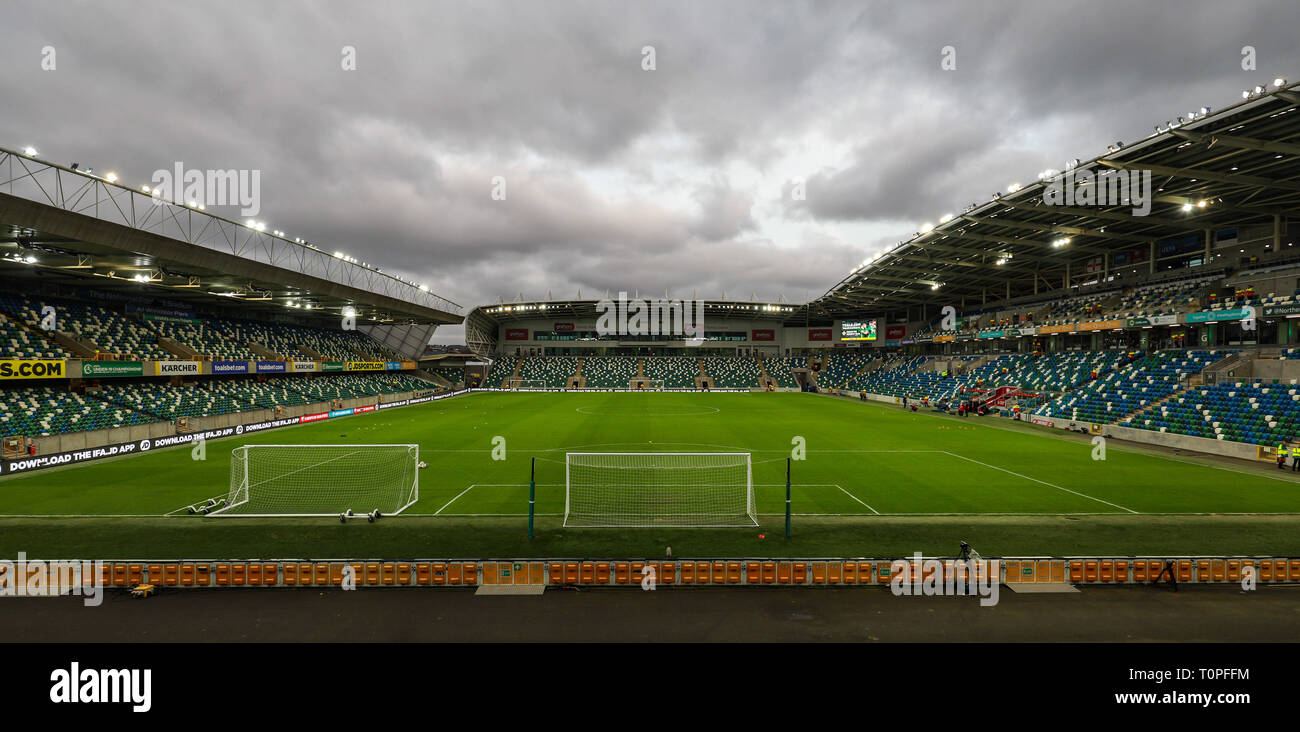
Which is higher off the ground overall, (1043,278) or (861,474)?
(1043,278)

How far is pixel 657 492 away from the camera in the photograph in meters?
17.3

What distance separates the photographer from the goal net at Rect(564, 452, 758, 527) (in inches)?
563

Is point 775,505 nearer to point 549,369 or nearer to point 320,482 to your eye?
point 320,482

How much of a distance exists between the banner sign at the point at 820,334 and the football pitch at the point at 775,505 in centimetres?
6128

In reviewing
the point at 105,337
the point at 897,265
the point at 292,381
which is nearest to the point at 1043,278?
the point at 897,265

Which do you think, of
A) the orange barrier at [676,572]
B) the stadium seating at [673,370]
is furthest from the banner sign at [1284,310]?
the stadium seating at [673,370]

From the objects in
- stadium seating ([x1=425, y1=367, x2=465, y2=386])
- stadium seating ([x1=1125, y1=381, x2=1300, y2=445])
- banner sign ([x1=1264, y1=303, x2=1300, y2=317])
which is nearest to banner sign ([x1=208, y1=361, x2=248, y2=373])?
stadium seating ([x1=425, y1=367, x2=465, y2=386])

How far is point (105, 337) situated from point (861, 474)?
46.9 metres

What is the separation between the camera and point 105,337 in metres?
33.5

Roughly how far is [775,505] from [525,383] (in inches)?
2779

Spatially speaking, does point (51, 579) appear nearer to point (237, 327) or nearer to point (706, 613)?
point (706, 613)

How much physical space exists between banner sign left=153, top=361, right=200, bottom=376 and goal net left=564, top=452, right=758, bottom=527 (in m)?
30.8

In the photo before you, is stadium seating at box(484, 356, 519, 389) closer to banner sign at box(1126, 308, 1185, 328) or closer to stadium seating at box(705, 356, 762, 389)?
stadium seating at box(705, 356, 762, 389)
